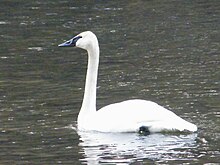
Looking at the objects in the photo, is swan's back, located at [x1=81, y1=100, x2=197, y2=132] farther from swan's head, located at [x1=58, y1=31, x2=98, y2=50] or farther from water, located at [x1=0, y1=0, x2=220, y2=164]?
swan's head, located at [x1=58, y1=31, x2=98, y2=50]

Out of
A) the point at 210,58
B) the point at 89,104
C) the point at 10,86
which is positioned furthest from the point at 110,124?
the point at 210,58

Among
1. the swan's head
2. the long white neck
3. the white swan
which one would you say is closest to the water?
the white swan

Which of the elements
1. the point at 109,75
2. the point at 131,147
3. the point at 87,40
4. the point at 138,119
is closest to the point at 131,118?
the point at 138,119

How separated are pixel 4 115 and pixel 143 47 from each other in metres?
6.80

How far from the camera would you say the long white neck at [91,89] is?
605 inches

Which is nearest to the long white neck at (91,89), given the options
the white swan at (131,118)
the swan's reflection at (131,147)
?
the white swan at (131,118)

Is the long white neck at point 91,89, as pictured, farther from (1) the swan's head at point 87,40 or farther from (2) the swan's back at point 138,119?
(2) the swan's back at point 138,119

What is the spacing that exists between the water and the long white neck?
0.94 ft

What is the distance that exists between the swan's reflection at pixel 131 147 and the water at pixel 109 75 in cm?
1

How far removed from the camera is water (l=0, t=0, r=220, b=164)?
44.4ft

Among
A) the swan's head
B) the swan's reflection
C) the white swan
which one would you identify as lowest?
the swan's reflection

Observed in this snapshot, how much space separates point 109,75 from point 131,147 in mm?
5295

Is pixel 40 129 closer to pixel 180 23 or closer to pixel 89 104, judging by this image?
pixel 89 104

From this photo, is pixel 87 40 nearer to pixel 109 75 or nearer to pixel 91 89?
pixel 91 89
